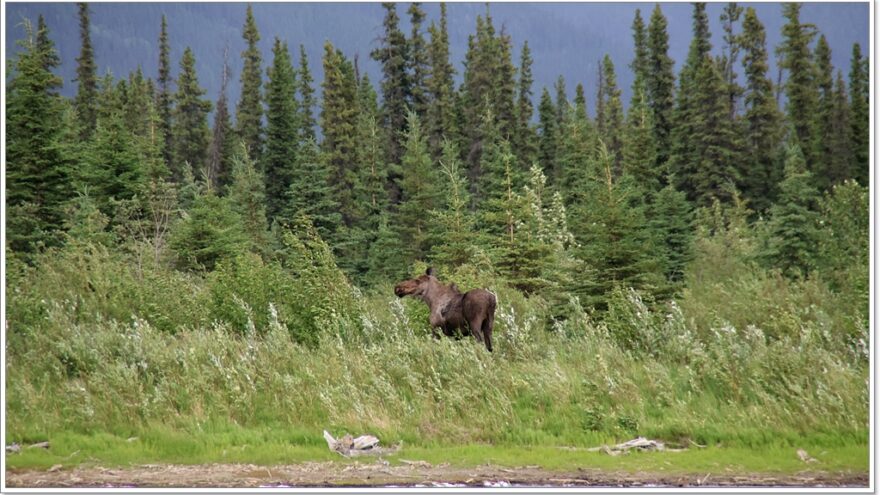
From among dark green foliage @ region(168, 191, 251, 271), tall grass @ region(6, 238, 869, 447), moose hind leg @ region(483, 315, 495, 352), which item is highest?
dark green foliage @ region(168, 191, 251, 271)

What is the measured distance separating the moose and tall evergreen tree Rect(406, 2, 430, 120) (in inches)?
1632

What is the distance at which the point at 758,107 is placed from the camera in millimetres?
52312

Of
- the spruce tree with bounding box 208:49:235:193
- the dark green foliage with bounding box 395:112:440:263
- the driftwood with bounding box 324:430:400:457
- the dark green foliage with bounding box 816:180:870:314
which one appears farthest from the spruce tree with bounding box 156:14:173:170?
the driftwood with bounding box 324:430:400:457

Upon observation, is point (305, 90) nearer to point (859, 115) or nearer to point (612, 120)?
point (612, 120)

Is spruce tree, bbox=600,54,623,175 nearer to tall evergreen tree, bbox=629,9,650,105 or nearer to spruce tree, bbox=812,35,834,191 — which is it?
tall evergreen tree, bbox=629,9,650,105

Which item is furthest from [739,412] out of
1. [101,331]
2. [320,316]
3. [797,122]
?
[797,122]

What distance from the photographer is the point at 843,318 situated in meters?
10.8

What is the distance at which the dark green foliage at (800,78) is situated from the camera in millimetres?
50469

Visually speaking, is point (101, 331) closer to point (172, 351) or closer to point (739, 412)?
point (172, 351)

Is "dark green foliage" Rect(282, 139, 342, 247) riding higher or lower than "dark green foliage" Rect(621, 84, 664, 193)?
lower

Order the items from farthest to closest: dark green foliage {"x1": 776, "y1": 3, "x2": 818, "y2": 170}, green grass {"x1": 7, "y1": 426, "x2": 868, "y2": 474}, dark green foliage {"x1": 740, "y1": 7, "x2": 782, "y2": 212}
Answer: dark green foliage {"x1": 740, "y1": 7, "x2": 782, "y2": 212} < dark green foliage {"x1": 776, "y1": 3, "x2": 818, "y2": 170} < green grass {"x1": 7, "y1": 426, "x2": 868, "y2": 474}

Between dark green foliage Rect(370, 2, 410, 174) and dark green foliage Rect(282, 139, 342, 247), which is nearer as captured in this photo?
dark green foliage Rect(282, 139, 342, 247)

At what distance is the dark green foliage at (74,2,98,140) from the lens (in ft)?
192

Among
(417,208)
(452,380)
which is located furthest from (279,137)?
(452,380)
